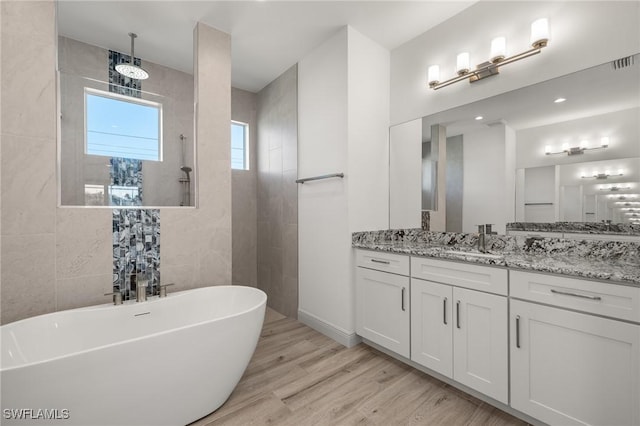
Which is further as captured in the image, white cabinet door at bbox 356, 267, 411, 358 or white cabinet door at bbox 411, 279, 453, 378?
white cabinet door at bbox 356, 267, 411, 358

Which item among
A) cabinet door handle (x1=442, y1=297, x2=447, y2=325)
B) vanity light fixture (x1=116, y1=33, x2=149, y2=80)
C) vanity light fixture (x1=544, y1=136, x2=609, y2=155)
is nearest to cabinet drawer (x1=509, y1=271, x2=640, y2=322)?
cabinet door handle (x1=442, y1=297, x2=447, y2=325)

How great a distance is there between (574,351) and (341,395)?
127 centimetres

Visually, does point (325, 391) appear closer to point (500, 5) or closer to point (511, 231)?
point (511, 231)

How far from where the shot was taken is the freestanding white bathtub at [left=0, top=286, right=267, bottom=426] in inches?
43.6

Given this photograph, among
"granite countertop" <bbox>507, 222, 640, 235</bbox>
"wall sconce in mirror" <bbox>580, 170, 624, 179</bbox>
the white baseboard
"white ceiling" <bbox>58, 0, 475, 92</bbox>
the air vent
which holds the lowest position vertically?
the white baseboard

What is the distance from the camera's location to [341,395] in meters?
1.79

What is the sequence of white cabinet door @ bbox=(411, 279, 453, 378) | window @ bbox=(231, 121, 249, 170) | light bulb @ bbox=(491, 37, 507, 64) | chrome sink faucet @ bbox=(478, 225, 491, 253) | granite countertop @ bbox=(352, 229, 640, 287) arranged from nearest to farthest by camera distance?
granite countertop @ bbox=(352, 229, 640, 287), white cabinet door @ bbox=(411, 279, 453, 378), light bulb @ bbox=(491, 37, 507, 64), chrome sink faucet @ bbox=(478, 225, 491, 253), window @ bbox=(231, 121, 249, 170)

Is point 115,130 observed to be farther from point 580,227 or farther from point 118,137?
point 580,227

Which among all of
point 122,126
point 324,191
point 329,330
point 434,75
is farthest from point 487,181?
point 122,126

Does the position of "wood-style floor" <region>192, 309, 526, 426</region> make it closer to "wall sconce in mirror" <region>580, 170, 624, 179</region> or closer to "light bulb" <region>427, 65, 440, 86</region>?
"wall sconce in mirror" <region>580, 170, 624, 179</region>

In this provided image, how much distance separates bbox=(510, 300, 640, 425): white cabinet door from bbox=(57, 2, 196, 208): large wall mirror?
242 cm

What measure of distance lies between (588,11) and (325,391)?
281 centimetres

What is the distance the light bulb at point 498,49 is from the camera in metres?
1.91

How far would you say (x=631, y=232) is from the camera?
1.55 metres
